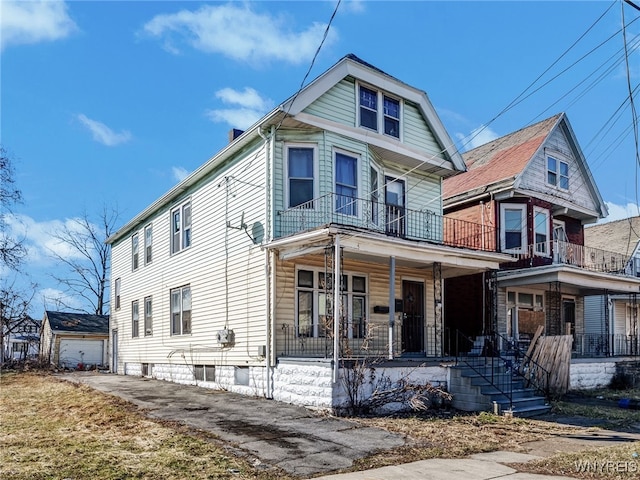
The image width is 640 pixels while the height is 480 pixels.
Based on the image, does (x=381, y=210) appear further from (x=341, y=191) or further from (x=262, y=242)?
(x=262, y=242)

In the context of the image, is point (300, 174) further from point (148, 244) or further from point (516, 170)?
point (148, 244)

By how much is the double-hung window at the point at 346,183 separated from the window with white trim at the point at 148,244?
32.9 ft

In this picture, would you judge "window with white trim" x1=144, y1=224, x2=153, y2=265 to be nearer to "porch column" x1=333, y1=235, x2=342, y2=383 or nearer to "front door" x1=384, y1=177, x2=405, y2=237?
"front door" x1=384, y1=177, x2=405, y2=237

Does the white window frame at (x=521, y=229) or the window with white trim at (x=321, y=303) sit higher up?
the white window frame at (x=521, y=229)

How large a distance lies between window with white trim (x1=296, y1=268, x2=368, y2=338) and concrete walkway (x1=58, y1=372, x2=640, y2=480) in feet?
7.40

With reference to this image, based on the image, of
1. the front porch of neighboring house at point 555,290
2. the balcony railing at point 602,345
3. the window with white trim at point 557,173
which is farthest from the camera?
the balcony railing at point 602,345

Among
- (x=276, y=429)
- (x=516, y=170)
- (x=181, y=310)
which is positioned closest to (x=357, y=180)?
(x=276, y=429)

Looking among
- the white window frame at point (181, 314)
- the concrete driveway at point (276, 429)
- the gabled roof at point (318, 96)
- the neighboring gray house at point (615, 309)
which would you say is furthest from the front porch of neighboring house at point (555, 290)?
the concrete driveway at point (276, 429)

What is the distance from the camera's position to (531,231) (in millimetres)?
20891

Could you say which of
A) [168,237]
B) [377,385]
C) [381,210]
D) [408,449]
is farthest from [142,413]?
[168,237]

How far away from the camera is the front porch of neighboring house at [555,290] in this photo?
65.1 ft

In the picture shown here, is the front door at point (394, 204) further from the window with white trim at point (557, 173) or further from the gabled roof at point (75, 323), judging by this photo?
the gabled roof at point (75, 323)

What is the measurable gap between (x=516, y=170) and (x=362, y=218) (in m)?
8.45

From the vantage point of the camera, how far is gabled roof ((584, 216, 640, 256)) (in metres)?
30.6
